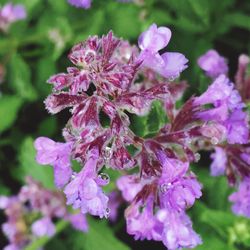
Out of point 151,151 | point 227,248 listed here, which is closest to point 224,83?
point 151,151

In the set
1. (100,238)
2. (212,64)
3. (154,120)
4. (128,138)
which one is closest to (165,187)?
(128,138)

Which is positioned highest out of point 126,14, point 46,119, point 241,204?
point 126,14

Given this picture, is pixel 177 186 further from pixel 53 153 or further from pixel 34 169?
pixel 34 169

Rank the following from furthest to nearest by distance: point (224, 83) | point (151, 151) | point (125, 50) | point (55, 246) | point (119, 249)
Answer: point (55, 246) → point (119, 249) → point (125, 50) → point (224, 83) → point (151, 151)

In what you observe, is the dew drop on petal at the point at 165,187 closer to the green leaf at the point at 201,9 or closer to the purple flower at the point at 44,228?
the purple flower at the point at 44,228

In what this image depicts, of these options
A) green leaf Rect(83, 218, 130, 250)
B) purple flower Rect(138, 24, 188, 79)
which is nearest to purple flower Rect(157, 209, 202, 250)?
purple flower Rect(138, 24, 188, 79)

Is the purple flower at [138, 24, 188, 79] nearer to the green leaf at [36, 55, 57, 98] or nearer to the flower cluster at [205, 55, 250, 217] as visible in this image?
the flower cluster at [205, 55, 250, 217]

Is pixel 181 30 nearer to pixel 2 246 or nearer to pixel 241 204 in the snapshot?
pixel 241 204
